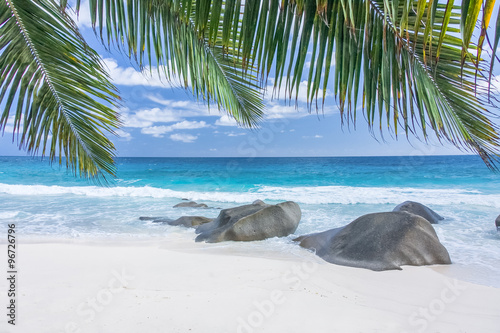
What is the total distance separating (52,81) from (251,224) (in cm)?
450

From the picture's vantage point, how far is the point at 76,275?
392 centimetres

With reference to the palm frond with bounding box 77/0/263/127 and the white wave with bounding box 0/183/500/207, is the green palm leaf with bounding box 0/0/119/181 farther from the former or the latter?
the white wave with bounding box 0/183/500/207

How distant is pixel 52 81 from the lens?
257cm

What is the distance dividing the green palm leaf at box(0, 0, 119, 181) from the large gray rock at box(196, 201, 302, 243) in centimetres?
364

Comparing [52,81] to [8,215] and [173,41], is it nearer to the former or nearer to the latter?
[173,41]

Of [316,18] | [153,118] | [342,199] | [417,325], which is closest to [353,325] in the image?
[417,325]

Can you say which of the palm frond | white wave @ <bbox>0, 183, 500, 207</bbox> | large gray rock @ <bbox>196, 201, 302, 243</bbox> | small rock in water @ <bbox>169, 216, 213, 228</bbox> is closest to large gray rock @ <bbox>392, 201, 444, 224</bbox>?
large gray rock @ <bbox>196, 201, 302, 243</bbox>

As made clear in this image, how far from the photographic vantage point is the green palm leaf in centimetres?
238

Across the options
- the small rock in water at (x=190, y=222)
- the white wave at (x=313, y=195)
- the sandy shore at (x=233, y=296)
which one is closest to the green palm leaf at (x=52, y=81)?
the sandy shore at (x=233, y=296)

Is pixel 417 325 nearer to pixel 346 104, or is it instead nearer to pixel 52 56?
pixel 346 104

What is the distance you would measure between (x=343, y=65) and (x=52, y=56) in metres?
2.25

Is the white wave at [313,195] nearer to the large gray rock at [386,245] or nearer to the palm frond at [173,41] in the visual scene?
the large gray rock at [386,245]

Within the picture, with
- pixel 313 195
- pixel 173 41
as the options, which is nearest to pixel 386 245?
pixel 173 41

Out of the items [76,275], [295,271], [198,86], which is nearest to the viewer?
[198,86]
